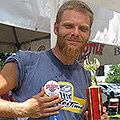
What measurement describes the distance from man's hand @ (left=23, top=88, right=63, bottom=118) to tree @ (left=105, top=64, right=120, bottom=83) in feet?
8.41

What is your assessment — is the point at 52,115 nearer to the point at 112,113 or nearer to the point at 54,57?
the point at 54,57

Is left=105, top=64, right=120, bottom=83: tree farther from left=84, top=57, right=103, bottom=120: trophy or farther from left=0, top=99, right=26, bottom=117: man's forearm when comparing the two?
left=0, top=99, right=26, bottom=117: man's forearm

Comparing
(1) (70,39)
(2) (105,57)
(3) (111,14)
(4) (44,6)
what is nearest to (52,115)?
(1) (70,39)

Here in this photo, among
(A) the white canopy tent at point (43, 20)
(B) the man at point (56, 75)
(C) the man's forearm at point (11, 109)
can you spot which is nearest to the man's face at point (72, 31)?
(B) the man at point (56, 75)

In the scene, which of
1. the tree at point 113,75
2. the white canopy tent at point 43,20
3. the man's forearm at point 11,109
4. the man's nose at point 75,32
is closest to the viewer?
the man's forearm at point 11,109

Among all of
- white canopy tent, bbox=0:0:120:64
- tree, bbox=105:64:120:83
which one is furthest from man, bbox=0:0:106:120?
tree, bbox=105:64:120:83

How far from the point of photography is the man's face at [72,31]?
92 centimetres

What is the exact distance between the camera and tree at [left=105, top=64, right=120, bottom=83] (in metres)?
3.25

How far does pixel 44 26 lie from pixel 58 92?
1147mm

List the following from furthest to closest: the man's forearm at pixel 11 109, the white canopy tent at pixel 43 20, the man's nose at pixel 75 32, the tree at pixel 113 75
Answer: the tree at pixel 113 75 < the white canopy tent at pixel 43 20 < the man's nose at pixel 75 32 < the man's forearm at pixel 11 109

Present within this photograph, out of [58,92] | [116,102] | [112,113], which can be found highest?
[58,92]

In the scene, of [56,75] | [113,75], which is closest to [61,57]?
[56,75]

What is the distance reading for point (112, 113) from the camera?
2627mm

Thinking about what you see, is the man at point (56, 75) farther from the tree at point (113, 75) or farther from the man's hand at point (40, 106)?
the tree at point (113, 75)
